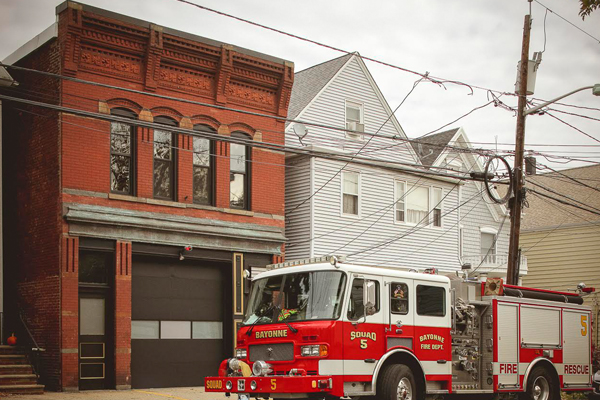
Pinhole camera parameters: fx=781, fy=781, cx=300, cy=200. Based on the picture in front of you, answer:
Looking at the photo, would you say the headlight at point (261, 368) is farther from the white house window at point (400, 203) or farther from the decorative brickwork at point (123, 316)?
the white house window at point (400, 203)

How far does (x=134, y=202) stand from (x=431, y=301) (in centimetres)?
930

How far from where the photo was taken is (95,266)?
1973 cm

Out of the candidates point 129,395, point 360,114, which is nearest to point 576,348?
point 129,395

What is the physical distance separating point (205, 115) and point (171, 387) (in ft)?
24.8

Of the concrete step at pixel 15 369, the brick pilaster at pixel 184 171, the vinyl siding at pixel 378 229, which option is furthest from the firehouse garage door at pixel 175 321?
the vinyl siding at pixel 378 229

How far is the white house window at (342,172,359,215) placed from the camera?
26672mm

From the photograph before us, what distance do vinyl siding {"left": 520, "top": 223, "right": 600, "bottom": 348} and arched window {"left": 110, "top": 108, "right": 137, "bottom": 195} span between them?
22.7m

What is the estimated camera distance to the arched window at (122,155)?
20.4 meters

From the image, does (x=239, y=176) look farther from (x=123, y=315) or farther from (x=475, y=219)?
(x=475, y=219)

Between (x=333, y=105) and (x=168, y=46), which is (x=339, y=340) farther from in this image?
(x=333, y=105)

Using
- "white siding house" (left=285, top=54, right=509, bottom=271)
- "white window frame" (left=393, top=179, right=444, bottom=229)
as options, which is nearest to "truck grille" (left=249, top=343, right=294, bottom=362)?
"white siding house" (left=285, top=54, right=509, bottom=271)

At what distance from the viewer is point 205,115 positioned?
72.8 ft

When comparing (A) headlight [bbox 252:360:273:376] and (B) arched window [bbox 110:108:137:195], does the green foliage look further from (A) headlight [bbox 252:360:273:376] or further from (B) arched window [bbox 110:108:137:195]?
(B) arched window [bbox 110:108:137:195]

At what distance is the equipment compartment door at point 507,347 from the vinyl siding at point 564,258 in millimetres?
20135
